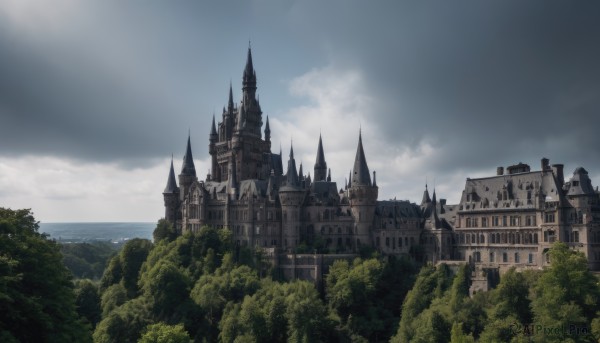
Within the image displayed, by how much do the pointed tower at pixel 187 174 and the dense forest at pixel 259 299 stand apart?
9.15 metres

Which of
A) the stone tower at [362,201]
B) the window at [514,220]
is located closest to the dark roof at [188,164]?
the stone tower at [362,201]

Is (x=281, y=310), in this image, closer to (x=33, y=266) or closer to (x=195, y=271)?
(x=195, y=271)

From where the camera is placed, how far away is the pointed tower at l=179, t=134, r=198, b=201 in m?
124

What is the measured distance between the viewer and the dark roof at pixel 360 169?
104312mm

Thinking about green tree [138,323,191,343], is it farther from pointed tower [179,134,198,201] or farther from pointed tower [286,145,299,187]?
pointed tower [179,134,198,201]

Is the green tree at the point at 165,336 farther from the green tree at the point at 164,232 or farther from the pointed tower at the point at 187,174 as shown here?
the pointed tower at the point at 187,174

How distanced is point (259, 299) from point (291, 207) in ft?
71.2

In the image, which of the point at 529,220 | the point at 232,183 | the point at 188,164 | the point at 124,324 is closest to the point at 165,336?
the point at 124,324

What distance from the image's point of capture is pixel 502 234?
93.7 m

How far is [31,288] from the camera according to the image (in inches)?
1853

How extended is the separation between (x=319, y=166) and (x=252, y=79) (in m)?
24.0

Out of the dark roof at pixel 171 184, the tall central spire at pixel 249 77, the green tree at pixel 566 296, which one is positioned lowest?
the green tree at pixel 566 296

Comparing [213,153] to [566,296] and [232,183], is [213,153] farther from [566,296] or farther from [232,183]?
[566,296]

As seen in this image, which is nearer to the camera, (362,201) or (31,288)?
(31,288)
